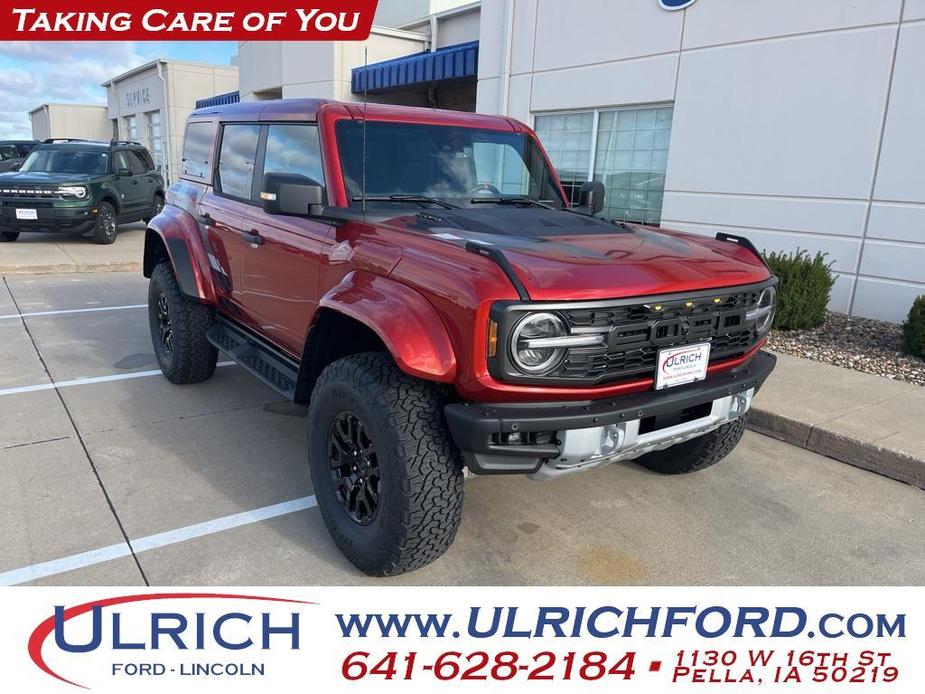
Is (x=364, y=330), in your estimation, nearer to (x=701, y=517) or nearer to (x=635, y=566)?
(x=635, y=566)

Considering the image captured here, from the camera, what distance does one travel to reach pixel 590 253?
9.39 ft

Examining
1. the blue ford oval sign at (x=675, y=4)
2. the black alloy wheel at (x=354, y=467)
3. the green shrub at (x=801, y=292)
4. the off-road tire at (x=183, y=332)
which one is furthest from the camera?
the blue ford oval sign at (x=675, y=4)

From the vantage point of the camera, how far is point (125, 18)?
1289 centimetres

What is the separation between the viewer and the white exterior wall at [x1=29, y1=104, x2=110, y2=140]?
43.7 metres

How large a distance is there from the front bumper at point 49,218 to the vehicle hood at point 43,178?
360mm

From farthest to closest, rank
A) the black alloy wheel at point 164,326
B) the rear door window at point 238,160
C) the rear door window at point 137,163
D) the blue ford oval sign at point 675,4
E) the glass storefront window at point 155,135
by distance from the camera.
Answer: the glass storefront window at point 155,135 → the rear door window at point 137,163 → the blue ford oval sign at point 675,4 → the black alloy wheel at point 164,326 → the rear door window at point 238,160

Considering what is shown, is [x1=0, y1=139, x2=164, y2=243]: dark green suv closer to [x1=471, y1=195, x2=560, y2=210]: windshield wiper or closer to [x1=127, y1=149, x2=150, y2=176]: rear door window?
[x1=127, y1=149, x2=150, y2=176]: rear door window

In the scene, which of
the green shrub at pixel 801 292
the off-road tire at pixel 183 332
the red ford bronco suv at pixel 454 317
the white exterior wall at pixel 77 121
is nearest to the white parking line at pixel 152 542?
the red ford bronco suv at pixel 454 317

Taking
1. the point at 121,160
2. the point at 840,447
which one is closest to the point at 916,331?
the point at 840,447

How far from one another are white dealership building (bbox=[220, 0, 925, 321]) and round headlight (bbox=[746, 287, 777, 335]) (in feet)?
14.6

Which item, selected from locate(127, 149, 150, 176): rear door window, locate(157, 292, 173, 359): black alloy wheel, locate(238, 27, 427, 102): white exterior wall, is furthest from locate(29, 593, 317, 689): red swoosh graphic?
locate(238, 27, 427, 102): white exterior wall

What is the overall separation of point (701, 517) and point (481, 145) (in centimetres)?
230

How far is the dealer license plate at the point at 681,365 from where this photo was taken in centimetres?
275

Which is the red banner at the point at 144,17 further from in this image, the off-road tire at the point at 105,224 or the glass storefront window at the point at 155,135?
the glass storefront window at the point at 155,135
